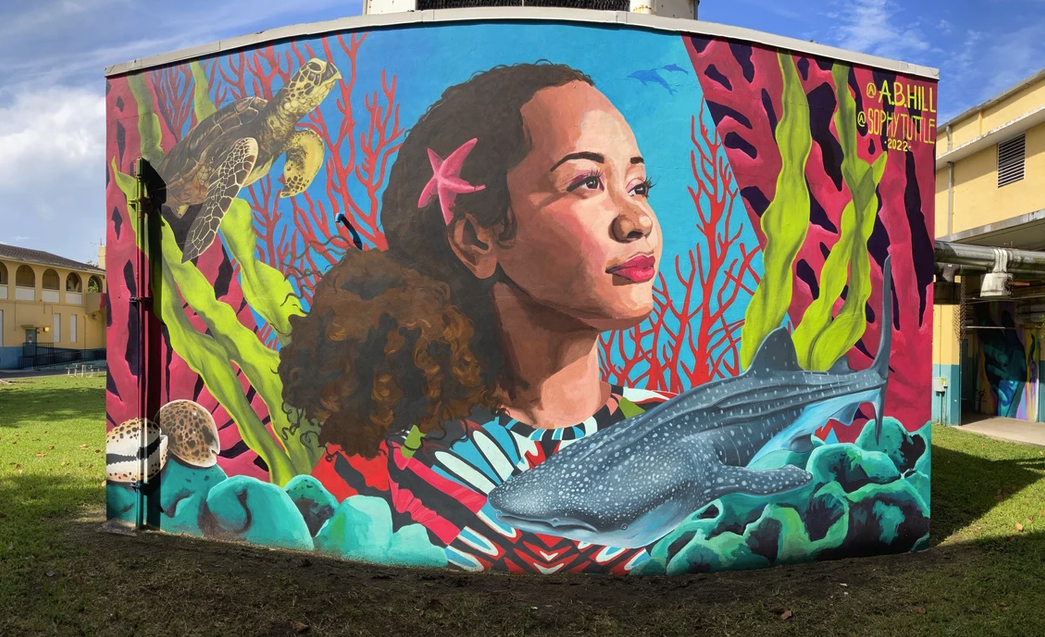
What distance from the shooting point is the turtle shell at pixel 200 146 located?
243 inches

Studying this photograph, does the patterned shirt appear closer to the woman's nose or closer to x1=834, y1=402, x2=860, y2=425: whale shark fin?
the woman's nose

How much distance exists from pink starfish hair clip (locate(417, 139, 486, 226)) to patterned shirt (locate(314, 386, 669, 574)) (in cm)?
200

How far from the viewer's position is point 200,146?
6.34m

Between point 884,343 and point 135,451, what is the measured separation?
26.2 feet

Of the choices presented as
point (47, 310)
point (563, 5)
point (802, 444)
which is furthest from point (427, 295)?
point (47, 310)

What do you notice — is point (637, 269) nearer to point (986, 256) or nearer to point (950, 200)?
point (986, 256)

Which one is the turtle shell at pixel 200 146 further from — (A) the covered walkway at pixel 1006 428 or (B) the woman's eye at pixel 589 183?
(A) the covered walkway at pixel 1006 428

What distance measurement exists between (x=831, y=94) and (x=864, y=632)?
495cm

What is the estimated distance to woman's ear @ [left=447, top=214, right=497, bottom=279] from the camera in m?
5.63

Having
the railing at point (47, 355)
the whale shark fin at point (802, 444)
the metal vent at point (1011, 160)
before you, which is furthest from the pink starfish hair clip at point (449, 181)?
the railing at point (47, 355)

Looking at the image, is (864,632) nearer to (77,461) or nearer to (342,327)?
(342,327)

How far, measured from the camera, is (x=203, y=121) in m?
6.33

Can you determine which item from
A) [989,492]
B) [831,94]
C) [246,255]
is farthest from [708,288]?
[989,492]

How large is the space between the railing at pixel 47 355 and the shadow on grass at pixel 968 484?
44267 millimetres
